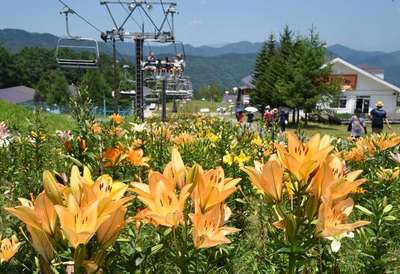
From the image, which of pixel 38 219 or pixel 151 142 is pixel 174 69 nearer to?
pixel 151 142

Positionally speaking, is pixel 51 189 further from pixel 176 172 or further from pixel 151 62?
pixel 151 62

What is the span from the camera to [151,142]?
4.57 metres

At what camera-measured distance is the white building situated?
49688 mm

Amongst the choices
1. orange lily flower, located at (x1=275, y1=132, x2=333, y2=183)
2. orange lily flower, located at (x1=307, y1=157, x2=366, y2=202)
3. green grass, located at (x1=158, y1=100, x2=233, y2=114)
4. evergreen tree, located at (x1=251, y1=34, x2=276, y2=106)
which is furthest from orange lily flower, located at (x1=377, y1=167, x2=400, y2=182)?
evergreen tree, located at (x1=251, y1=34, x2=276, y2=106)

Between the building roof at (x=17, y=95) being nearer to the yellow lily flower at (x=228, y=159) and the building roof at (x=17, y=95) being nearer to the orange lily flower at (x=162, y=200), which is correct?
the yellow lily flower at (x=228, y=159)

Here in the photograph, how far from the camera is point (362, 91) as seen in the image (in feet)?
166

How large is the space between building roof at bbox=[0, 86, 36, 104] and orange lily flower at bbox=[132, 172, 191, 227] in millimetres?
91600

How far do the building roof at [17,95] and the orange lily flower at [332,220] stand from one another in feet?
301

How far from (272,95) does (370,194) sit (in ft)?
119

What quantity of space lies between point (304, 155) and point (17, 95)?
96.0m

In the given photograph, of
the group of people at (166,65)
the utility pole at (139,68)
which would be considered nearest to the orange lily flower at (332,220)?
the utility pole at (139,68)

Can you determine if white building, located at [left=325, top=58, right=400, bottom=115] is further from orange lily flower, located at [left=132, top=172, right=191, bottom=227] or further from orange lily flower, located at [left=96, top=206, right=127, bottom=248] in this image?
orange lily flower, located at [left=96, top=206, right=127, bottom=248]

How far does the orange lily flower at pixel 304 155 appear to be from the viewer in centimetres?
117

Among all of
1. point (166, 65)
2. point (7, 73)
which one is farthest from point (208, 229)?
point (7, 73)
